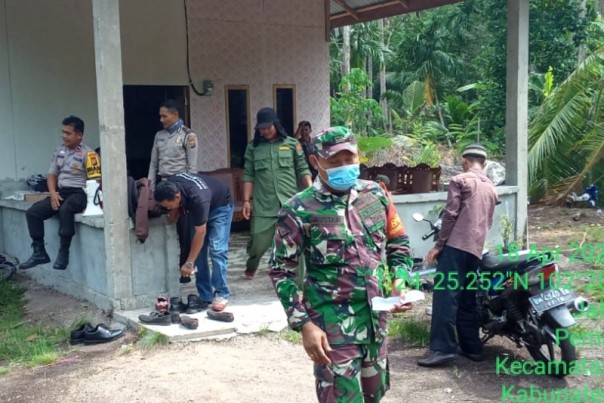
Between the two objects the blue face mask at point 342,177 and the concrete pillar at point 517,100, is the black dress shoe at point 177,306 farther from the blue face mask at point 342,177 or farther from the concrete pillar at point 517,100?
the concrete pillar at point 517,100

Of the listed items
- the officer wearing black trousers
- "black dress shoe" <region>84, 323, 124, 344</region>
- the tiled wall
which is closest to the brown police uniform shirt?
"black dress shoe" <region>84, 323, 124, 344</region>

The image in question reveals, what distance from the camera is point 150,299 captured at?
6.92 m

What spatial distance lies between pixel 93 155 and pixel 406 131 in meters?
18.5

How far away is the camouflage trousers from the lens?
331cm

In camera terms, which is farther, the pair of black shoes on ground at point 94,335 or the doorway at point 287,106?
the doorway at point 287,106

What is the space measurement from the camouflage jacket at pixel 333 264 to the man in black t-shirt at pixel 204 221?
2.90m

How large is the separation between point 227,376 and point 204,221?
151 centimetres

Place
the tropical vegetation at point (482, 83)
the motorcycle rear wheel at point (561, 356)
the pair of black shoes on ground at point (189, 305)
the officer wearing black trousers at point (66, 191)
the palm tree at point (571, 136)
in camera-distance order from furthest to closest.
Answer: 1. the tropical vegetation at point (482, 83)
2. the palm tree at point (571, 136)
3. the officer wearing black trousers at point (66, 191)
4. the pair of black shoes on ground at point (189, 305)
5. the motorcycle rear wheel at point (561, 356)

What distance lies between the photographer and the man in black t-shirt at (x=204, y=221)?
20.5 feet

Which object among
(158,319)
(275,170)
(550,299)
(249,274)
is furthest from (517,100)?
(158,319)

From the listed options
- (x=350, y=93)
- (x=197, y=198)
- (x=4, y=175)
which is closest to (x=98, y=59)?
(x=197, y=198)

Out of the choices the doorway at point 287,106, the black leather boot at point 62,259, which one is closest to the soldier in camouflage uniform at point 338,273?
the black leather boot at point 62,259

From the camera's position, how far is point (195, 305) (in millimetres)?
6652

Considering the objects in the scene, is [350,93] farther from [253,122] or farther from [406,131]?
[253,122]
